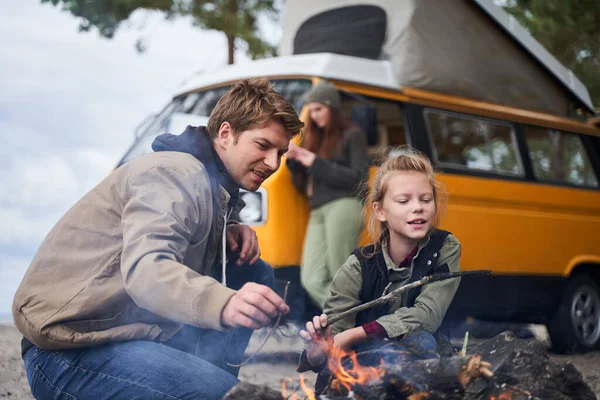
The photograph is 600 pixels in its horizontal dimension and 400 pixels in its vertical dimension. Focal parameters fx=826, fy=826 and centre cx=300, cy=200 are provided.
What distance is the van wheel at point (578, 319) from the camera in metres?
6.75

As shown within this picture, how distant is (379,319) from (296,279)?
7.43 ft

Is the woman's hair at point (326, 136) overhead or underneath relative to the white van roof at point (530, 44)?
underneath

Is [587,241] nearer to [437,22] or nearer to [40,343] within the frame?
[437,22]

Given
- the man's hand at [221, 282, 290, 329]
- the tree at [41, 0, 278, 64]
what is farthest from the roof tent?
the tree at [41, 0, 278, 64]

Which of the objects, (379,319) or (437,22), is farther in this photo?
(437,22)

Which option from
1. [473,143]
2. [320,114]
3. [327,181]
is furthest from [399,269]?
[473,143]

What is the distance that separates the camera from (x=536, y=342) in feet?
8.28

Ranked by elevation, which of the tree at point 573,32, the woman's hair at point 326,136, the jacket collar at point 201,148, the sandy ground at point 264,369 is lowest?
the sandy ground at point 264,369

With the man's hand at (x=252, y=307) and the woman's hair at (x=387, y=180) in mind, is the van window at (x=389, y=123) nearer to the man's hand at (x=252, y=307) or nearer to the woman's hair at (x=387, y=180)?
the woman's hair at (x=387, y=180)

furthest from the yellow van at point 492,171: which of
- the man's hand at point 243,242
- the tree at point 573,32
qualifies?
the tree at point 573,32

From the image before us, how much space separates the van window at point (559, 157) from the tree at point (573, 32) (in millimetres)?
5361

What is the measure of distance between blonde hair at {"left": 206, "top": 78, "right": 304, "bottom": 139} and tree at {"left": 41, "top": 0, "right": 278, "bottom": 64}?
9.97 metres

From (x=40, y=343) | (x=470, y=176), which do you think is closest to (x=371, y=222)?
(x=40, y=343)

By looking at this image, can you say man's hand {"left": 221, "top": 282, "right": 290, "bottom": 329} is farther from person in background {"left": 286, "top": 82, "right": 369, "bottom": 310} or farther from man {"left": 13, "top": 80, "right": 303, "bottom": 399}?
person in background {"left": 286, "top": 82, "right": 369, "bottom": 310}
